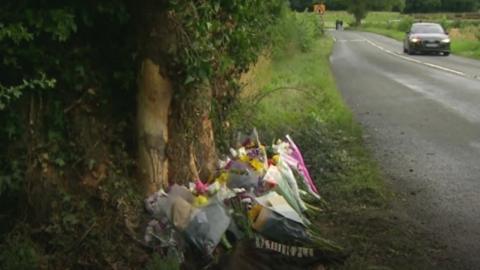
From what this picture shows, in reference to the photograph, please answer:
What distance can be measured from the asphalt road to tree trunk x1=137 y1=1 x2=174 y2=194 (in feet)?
6.85

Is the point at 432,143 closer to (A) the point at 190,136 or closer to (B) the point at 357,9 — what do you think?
(A) the point at 190,136

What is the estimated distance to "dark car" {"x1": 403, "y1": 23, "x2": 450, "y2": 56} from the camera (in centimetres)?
3491

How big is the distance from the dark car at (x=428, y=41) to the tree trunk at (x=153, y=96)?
31.1m

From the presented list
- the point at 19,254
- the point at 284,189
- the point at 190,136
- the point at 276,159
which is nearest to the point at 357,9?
the point at 276,159

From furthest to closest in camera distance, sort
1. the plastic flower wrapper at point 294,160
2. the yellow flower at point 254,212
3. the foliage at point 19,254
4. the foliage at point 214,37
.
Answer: the plastic flower wrapper at point 294,160 → the yellow flower at point 254,212 → the foliage at point 214,37 → the foliage at point 19,254

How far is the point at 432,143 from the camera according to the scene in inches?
419

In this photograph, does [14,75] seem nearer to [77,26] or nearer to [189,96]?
[77,26]

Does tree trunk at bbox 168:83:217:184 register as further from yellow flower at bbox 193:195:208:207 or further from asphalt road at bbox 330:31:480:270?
asphalt road at bbox 330:31:480:270

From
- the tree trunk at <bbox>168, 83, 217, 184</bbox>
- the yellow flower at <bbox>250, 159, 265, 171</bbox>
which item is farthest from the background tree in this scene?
the tree trunk at <bbox>168, 83, 217, 184</bbox>

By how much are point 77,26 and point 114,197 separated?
1.13 metres

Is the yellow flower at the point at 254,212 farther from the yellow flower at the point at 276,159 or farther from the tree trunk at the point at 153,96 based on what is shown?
the yellow flower at the point at 276,159

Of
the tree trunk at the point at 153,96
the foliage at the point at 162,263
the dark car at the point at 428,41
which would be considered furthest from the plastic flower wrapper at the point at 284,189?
the dark car at the point at 428,41

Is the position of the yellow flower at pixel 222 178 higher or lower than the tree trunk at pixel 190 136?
lower

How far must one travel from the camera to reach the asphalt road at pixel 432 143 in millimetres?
6550
